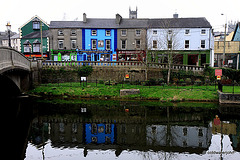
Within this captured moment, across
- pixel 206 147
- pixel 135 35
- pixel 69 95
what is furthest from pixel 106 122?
pixel 135 35

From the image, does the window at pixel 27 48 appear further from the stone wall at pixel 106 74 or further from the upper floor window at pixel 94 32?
the stone wall at pixel 106 74

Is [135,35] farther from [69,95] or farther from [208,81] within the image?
[69,95]

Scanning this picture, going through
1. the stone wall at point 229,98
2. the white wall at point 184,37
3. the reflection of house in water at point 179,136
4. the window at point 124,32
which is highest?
the window at point 124,32

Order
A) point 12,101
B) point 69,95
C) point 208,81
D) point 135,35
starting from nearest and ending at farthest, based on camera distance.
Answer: point 12,101, point 69,95, point 208,81, point 135,35

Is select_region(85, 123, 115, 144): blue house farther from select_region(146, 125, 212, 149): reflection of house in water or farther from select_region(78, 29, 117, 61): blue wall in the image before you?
select_region(78, 29, 117, 61): blue wall

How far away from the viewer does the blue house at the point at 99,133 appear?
51.0 feet

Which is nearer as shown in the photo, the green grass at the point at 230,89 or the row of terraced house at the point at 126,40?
the green grass at the point at 230,89

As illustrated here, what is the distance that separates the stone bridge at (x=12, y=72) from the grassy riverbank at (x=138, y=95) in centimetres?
212

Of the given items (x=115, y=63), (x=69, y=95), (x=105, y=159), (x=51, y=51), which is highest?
(x=51, y=51)

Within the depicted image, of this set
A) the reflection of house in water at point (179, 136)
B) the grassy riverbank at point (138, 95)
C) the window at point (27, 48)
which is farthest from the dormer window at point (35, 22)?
the reflection of house in water at point (179, 136)

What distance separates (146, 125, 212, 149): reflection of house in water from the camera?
14.8 metres

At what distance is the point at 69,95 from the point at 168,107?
12352 millimetres

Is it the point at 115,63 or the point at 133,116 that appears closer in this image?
the point at 133,116

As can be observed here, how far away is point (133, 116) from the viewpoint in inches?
831
